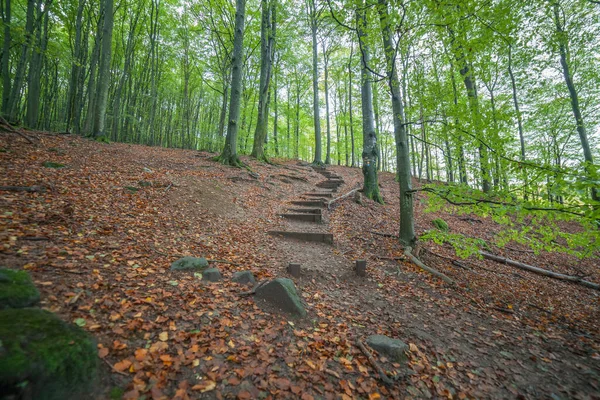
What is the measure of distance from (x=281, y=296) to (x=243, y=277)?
2.59ft

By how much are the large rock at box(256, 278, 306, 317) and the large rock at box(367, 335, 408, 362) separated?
1012 mm

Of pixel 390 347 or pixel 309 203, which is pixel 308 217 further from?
pixel 390 347

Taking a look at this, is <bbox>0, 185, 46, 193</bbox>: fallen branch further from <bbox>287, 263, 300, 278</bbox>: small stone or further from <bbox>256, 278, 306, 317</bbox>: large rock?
<bbox>287, 263, 300, 278</bbox>: small stone

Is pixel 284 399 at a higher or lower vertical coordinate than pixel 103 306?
lower

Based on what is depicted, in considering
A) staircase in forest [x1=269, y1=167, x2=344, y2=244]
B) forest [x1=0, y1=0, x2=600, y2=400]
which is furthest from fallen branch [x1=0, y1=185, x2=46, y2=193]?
staircase in forest [x1=269, y1=167, x2=344, y2=244]

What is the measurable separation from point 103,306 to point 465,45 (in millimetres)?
7306

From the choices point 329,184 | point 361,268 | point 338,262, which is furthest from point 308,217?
point 329,184

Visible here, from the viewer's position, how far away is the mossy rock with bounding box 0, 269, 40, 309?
6.90ft

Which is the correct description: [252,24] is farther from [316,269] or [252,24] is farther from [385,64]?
[316,269]

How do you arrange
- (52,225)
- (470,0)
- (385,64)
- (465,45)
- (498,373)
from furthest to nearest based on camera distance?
(385,64), (465,45), (470,0), (52,225), (498,373)

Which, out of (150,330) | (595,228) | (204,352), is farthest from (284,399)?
(595,228)

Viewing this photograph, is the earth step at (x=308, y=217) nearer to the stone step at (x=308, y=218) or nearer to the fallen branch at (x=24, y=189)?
the stone step at (x=308, y=218)

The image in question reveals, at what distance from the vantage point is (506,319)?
4.32 meters

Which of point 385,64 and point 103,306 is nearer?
point 103,306
